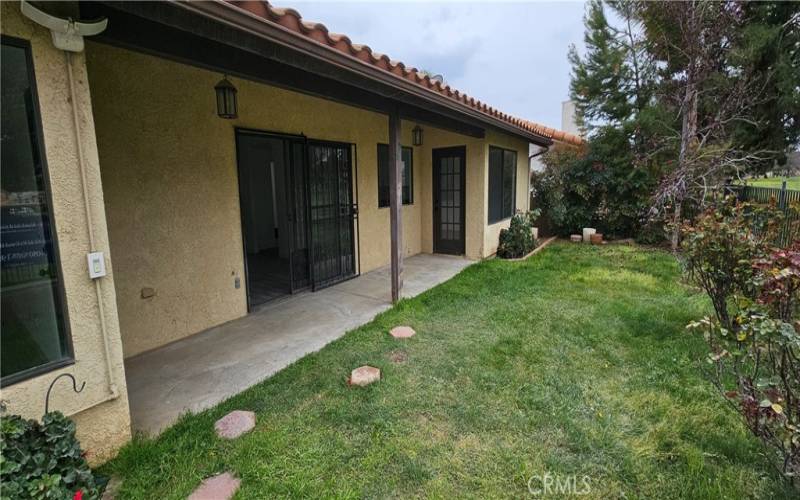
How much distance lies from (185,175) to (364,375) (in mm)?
2838

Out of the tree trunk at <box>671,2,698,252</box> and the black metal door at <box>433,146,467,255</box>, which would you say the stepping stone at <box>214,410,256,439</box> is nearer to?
the black metal door at <box>433,146,467,255</box>

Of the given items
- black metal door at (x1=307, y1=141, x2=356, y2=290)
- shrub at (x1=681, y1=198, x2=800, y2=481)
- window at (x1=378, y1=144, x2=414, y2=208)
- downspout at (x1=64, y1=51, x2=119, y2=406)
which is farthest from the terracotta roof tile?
shrub at (x1=681, y1=198, x2=800, y2=481)

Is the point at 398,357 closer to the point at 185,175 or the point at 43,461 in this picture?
the point at 43,461

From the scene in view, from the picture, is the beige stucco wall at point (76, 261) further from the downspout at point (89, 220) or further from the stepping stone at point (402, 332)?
the stepping stone at point (402, 332)

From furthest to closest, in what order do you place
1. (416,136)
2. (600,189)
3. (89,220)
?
1. (600,189)
2. (416,136)
3. (89,220)

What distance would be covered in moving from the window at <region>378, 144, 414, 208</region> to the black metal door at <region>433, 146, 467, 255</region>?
55 centimetres

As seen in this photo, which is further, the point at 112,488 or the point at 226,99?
the point at 226,99

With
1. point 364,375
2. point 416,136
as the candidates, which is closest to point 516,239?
point 416,136

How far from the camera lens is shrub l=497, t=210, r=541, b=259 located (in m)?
8.34

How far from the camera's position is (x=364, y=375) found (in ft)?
10.8

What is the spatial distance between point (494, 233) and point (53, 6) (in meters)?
7.71

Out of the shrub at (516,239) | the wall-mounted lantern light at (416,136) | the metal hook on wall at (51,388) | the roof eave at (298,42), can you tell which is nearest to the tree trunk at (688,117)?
the shrub at (516,239)

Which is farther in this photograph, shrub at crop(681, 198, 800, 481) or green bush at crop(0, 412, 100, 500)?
shrub at crop(681, 198, 800, 481)

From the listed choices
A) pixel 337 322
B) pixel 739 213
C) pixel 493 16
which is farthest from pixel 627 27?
pixel 337 322
